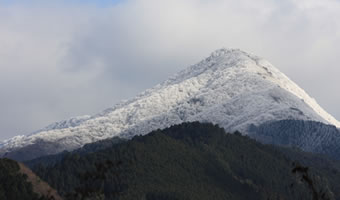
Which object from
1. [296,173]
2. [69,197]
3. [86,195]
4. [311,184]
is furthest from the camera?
[69,197]

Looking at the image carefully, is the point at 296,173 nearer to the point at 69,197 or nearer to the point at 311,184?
the point at 311,184

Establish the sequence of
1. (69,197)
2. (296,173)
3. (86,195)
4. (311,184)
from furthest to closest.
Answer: (69,197) < (86,195) < (296,173) < (311,184)

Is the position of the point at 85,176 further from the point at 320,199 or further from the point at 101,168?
the point at 320,199

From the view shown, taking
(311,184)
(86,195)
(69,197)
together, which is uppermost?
(69,197)

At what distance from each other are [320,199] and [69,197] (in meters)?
108

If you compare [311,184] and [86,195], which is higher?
[86,195]

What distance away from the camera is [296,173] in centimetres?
9144

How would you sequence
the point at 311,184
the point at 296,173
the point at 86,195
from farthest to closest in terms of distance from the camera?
1. the point at 86,195
2. the point at 296,173
3. the point at 311,184

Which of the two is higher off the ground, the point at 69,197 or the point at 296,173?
the point at 69,197

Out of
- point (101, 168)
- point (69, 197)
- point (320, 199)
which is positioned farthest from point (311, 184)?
point (69, 197)

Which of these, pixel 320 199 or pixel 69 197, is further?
pixel 69 197

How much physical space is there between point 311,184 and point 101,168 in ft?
210

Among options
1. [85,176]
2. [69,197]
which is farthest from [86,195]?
[69,197]

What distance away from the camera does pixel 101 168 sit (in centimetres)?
14238
